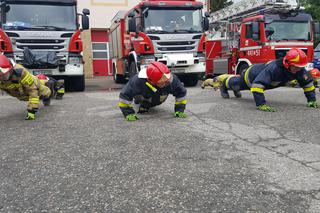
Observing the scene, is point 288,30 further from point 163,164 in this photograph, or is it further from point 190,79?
point 163,164

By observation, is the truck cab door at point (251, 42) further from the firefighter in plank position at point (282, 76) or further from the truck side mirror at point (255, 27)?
the firefighter in plank position at point (282, 76)

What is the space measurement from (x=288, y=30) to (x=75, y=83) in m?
7.35

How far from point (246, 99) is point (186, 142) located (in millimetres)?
4201

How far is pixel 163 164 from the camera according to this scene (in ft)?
10.8

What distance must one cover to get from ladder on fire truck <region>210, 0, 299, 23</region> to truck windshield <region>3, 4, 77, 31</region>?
6.69 meters

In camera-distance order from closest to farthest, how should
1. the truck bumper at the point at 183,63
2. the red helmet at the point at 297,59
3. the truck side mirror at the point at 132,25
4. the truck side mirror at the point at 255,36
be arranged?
the red helmet at the point at 297,59 < the truck side mirror at the point at 132,25 < the truck bumper at the point at 183,63 < the truck side mirror at the point at 255,36

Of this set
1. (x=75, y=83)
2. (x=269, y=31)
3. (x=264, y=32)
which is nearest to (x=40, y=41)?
(x=75, y=83)

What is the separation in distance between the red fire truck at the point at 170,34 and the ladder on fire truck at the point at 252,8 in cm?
260

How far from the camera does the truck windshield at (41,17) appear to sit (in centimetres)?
965

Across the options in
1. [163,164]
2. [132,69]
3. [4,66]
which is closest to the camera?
[163,164]

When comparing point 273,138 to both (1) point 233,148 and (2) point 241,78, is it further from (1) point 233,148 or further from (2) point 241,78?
(2) point 241,78

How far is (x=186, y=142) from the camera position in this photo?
13.3ft

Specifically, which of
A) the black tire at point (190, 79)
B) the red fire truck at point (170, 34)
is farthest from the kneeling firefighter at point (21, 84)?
the black tire at point (190, 79)

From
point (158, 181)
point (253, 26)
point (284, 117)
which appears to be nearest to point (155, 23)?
point (253, 26)
